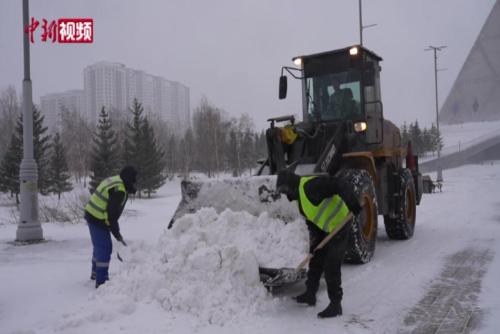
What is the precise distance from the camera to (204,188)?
239 inches

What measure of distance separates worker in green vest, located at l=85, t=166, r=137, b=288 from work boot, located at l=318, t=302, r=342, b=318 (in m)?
2.60

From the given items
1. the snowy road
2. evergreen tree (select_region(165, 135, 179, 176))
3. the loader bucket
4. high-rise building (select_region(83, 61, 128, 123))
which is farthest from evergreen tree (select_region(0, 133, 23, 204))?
high-rise building (select_region(83, 61, 128, 123))

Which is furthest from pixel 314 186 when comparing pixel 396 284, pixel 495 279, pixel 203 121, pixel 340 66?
pixel 203 121

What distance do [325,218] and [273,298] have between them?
1083 mm

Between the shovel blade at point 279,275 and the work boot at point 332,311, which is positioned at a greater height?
the shovel blade at point 279,275

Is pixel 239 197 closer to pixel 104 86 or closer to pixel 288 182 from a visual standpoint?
pixel 288 182

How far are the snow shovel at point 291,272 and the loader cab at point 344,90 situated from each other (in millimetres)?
2775

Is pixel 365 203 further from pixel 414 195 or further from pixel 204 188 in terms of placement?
pixel 414 195

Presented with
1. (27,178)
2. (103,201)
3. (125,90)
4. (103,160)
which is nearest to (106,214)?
(103,201)

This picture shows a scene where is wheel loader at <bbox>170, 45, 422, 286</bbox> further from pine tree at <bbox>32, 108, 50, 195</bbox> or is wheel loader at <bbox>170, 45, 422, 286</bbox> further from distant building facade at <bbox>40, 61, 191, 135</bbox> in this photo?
distant building facade at <bbox>40, 61, 191, 135</bbox>

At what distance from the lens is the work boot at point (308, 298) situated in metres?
4.66

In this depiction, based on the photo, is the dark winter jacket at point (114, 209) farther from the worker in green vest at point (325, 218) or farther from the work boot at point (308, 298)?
the work boot at point (308, 298)

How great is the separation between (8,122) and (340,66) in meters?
49.6

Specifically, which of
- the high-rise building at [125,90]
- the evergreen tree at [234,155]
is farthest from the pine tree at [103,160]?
the high-rise building at [125,90]
